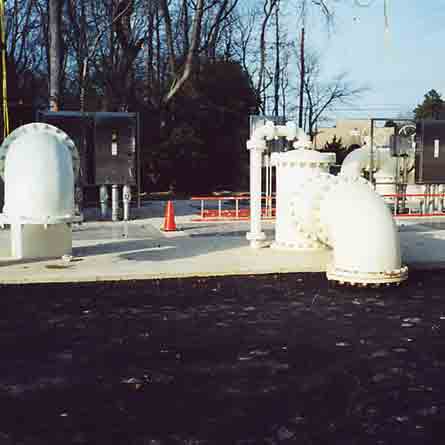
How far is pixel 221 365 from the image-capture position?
5.52 meters

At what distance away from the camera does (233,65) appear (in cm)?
3638

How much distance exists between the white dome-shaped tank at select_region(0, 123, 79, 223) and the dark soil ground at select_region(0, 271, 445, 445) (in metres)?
1.31

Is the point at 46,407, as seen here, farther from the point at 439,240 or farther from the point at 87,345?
the point at 439,240

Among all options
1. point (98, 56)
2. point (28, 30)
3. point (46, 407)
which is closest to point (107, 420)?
point (46, 407)

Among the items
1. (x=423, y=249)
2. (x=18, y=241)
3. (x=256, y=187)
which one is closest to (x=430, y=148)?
(x=423, y=249)

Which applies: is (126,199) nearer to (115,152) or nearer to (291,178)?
(115,152)

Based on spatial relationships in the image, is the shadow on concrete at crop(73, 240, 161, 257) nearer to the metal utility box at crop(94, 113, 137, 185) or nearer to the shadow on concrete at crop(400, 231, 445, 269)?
the shadow on concrete at crop(400, 231, 445, 269)

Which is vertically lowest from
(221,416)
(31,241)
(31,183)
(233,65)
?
(221,416)

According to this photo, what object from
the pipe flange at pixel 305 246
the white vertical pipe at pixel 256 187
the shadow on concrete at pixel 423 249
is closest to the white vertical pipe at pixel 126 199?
the white vertical pipe at pixel 256 187

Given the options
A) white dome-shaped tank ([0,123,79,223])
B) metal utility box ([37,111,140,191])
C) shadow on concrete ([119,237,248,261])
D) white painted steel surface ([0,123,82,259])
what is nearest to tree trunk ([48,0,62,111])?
metal utility box ([37,111,140,191])

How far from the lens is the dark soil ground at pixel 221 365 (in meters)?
4.27

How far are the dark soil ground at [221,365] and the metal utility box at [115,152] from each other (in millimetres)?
8732

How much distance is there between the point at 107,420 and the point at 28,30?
36421mm

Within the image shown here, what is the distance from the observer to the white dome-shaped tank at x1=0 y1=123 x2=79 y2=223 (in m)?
9.30
